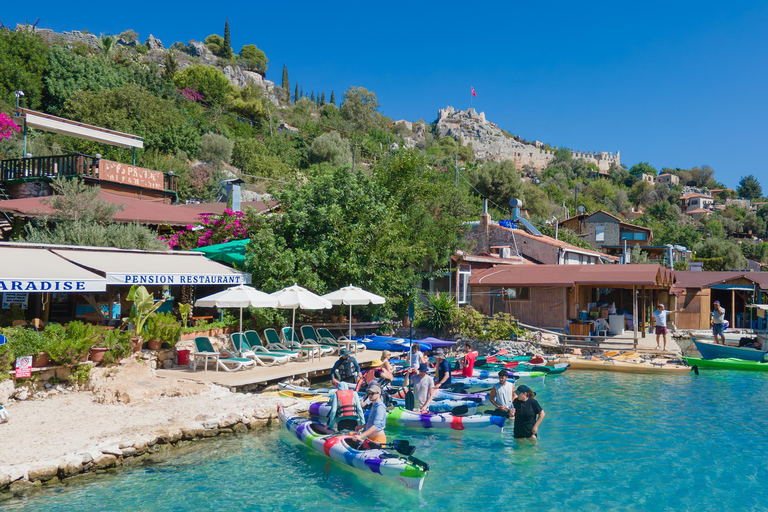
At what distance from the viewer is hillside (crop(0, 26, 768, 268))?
43.4 meters

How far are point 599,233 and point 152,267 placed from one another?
50.9 m

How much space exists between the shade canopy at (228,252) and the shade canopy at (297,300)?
500cm

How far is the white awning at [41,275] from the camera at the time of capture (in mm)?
12336

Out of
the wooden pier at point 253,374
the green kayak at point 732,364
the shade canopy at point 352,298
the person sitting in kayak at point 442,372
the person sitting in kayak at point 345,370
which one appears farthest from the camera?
the green kayak at point 732,364

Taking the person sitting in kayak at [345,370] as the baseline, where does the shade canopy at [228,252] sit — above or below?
above

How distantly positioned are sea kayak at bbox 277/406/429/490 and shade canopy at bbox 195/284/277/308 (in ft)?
16.4

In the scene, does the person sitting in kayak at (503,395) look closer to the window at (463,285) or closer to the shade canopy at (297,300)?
the shade canopy at (297,300)

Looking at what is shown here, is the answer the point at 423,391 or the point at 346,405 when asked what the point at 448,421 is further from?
the point at 346,405

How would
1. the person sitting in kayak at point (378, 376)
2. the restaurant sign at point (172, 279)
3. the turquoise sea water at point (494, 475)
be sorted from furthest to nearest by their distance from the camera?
the restaurant sign at point (172, 279), the person sitting in kayak at point (378, 376), the turquoise sea water at point (494, 475)

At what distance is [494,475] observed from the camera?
1005cm

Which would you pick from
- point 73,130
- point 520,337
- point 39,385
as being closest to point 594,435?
point 520,337

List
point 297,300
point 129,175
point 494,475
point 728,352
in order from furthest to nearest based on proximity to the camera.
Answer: point 129,175, point 728,352, point 297,300, point 494,475

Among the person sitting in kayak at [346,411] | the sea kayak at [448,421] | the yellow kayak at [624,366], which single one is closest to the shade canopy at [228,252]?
the sea kayak at [448,421]

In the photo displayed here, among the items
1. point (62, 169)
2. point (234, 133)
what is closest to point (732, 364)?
point (62, 169)
